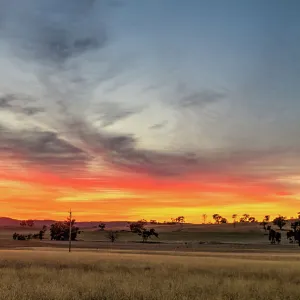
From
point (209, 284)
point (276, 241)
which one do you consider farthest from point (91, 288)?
point (276, 241)

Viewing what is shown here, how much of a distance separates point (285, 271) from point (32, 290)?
2146 cm

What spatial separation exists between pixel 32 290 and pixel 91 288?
104 inches

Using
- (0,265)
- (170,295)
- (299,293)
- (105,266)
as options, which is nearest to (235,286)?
(299,293)

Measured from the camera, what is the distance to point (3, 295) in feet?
54.1

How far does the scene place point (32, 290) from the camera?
18.5 m

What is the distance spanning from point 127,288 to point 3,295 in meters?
5.14

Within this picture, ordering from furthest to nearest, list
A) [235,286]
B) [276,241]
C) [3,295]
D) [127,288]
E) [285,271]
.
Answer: [276,241]
[285,271]
[235,286]
[127,288]
[3,295]

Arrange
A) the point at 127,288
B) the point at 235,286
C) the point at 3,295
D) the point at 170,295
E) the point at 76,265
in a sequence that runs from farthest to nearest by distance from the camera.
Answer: the point at 76,265 → the point at 235,286 → the point at 127,288 → the point at 170,295 → the point at 3,295

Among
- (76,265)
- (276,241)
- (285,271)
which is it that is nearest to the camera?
(285,271)

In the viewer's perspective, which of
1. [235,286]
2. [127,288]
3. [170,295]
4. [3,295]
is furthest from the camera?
[235,286]

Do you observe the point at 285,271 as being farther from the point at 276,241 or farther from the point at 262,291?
the point at 276,241

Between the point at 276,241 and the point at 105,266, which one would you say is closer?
the point at 105,266

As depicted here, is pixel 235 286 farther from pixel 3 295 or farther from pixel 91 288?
pixel 3 295

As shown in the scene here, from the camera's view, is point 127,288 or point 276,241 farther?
point 276,241
